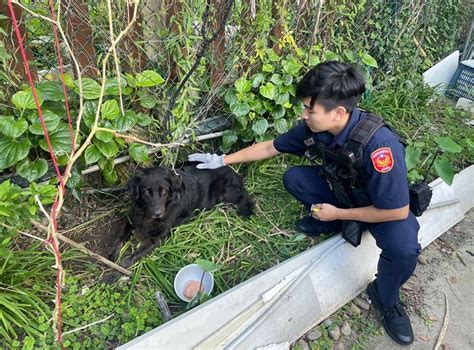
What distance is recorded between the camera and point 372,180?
2.36 meters

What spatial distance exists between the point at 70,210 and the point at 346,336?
2.23m

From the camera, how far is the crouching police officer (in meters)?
2.30

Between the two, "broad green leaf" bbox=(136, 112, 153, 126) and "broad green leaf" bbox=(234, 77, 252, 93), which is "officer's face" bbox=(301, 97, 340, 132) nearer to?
"broad green leaf" bbox=(234, 77, 252, 93)

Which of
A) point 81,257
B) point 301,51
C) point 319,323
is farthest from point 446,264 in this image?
point 81,257

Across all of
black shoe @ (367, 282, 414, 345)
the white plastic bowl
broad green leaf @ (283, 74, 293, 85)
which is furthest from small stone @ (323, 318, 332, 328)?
broad green leaf @ (283, 74, 293, 85)

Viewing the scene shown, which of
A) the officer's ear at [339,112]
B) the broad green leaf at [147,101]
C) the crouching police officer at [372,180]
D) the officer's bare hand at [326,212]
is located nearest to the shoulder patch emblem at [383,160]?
the crouching police officer at [372,180]

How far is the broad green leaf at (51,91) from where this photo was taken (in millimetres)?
2383

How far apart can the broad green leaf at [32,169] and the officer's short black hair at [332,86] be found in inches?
64.4

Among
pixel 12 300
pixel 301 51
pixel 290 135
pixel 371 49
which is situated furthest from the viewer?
pixel 371 49

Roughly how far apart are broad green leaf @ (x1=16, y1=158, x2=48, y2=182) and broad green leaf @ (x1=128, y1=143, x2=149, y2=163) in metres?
0.57

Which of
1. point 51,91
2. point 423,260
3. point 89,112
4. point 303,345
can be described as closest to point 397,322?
point 303,345

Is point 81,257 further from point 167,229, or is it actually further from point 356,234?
point 356,234

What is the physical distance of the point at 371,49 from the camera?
4.71 meters

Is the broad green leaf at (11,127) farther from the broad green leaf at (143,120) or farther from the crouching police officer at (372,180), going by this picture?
the crouching police officer at (372,180)
